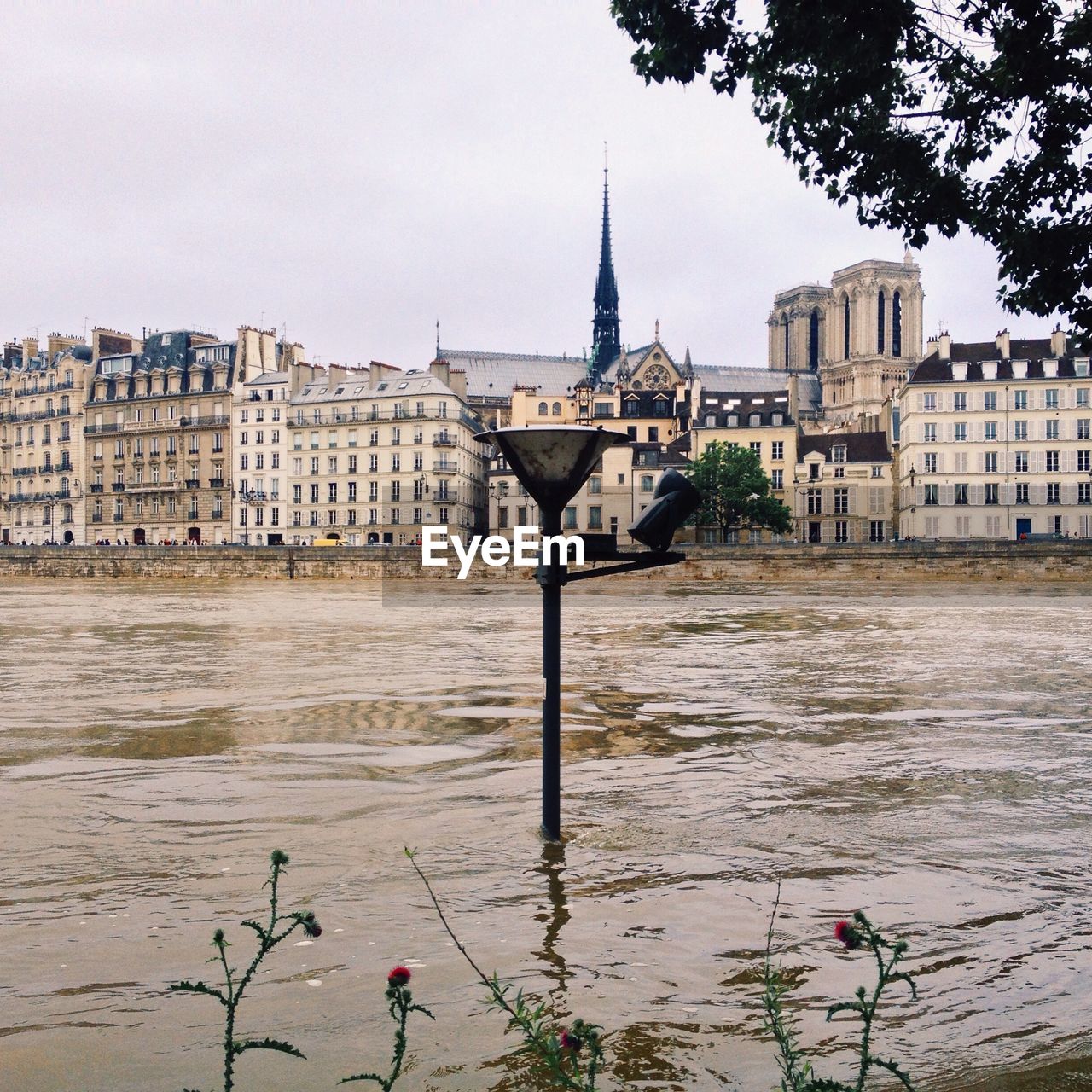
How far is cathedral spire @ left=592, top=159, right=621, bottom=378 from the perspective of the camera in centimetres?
12794

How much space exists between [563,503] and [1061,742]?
5.69 meters

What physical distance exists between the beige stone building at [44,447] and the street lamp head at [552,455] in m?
98.9

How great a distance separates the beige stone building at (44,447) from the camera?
98.1 m

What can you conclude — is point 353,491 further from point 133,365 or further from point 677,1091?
point 677,1091

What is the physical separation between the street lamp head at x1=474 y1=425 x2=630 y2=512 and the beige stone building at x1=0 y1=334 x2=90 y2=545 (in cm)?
9889

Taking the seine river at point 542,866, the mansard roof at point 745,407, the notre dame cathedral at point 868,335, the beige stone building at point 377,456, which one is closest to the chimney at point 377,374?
the beige stone building at point 377,456

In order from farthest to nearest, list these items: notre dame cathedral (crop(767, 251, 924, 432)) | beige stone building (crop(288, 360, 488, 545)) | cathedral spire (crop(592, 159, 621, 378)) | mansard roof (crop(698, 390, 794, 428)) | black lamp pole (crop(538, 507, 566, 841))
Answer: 1. notre dame cathedral (crop(767, 251, 924, 432))
2. cathedral spire (crop(592, 159, 621, 378))
3. beige stone building (crop(288, 360, 488, 545))
4. mansard roof (crop(698, 390, 794, 428))
5. black lamp pole (crop(538, 507, 566, 841))

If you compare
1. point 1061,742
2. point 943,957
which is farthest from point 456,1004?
point 1061,742

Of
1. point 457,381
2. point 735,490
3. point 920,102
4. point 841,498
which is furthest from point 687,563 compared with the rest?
point 920,102

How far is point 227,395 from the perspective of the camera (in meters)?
91.6

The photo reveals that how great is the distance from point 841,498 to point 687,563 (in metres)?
29.7

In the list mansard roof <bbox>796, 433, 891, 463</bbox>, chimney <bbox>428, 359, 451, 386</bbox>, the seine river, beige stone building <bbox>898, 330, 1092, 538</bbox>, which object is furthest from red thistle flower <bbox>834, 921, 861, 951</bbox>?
chimney <bbox>428, 359, 451, 386</bbox>

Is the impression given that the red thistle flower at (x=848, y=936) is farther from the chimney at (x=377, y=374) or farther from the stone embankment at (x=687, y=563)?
the chimney at (x=377, y=374)

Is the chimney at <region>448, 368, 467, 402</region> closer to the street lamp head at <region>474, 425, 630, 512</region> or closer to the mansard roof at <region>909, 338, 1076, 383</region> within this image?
the mansard roof at <region>909, 338, 1076, 383</region>
